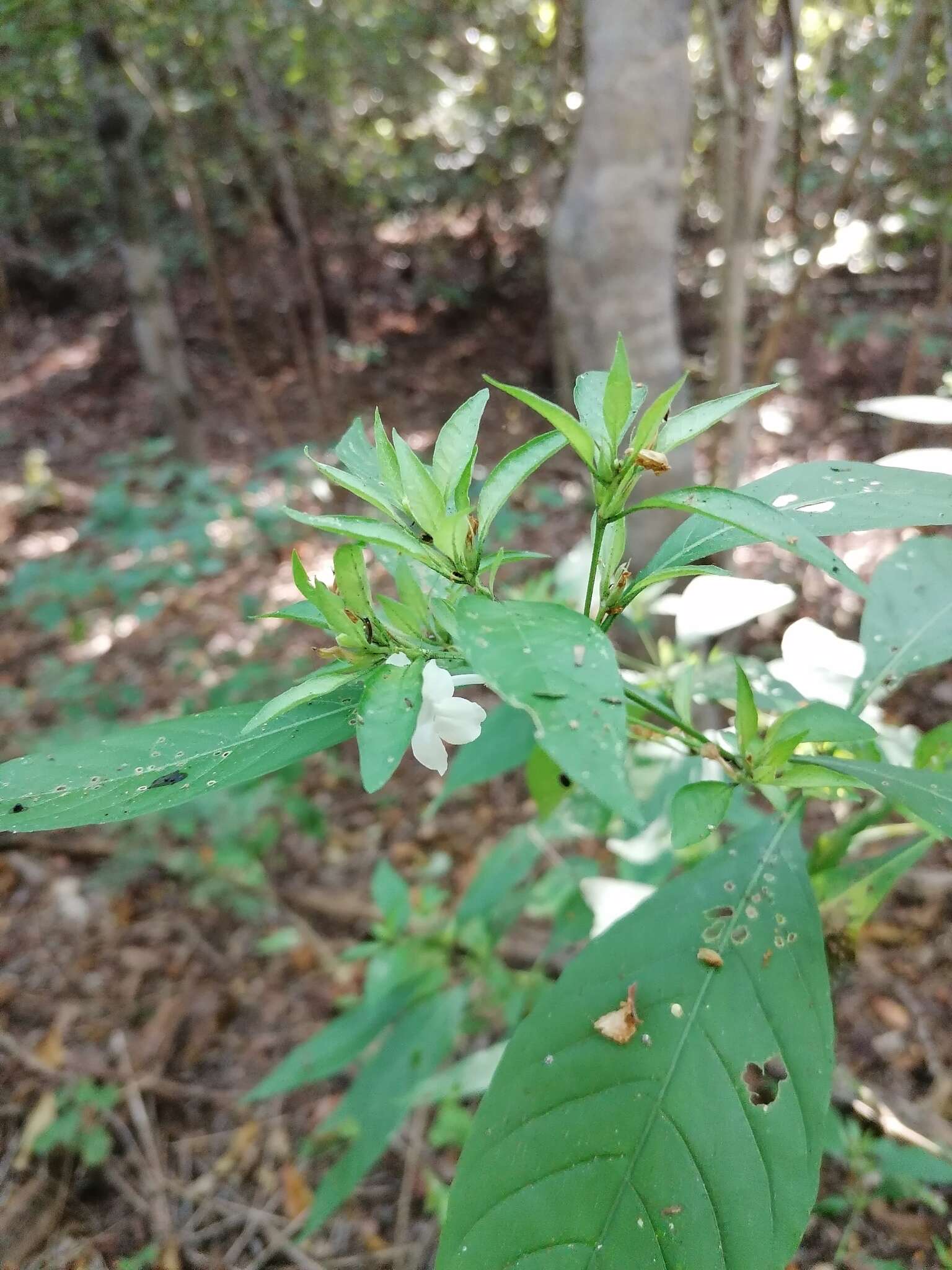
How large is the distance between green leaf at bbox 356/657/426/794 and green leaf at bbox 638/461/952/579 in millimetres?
226

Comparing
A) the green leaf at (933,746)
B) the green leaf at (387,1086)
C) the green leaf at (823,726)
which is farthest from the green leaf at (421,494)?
the green leaf at (387,1086)

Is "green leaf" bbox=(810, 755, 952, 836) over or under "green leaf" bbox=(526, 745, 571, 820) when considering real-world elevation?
over

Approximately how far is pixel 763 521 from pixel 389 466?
10.5 inches

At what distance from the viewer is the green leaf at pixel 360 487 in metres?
0.58

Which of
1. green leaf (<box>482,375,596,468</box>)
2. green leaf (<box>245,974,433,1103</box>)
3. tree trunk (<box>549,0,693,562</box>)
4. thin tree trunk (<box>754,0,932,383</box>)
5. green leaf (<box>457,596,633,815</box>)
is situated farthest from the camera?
tree trunk (<box>549,0,693,562</box>)

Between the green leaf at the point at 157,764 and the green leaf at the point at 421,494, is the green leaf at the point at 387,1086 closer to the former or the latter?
the green leaf at the point at 157,764

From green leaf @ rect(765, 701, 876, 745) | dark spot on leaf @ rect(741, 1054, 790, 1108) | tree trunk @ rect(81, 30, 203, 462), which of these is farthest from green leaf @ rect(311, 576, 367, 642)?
tree trunk @ rect(81, 30, 203, 462)

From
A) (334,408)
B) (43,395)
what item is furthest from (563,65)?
(43,395)

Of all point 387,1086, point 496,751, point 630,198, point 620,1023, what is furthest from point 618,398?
point 630,198

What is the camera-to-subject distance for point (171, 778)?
0.56 meters

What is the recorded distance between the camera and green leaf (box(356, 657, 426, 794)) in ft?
1.54

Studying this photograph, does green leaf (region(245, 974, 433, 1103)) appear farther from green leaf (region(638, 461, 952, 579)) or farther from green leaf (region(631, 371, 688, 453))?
green leaf (region(631, 371, 688, 453))

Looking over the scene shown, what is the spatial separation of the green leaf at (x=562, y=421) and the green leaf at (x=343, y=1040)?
1.13m

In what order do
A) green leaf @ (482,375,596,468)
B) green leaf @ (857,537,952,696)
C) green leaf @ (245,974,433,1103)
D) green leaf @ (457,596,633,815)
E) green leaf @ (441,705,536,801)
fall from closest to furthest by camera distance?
green leaf @ (457,596,633,815)
green leaf @ (482,375,596,468)
green leaf @ (857,537,952,696)
green leaf @ (441,705,536,801)
green leaf @ (245,974,433,1103)
